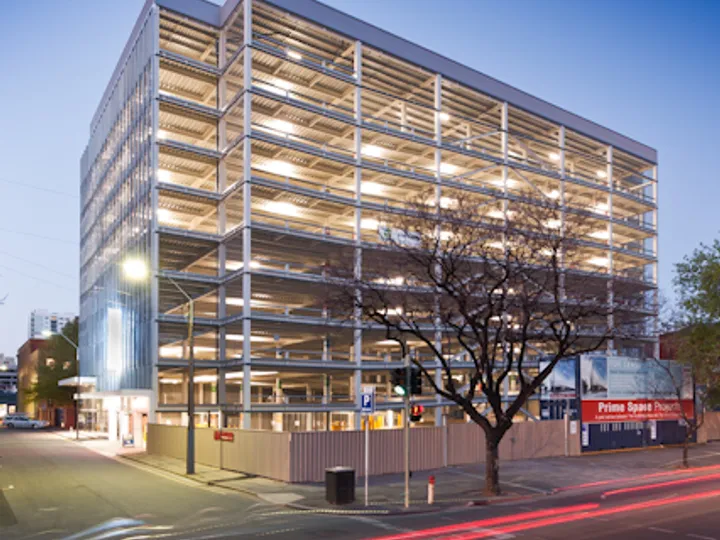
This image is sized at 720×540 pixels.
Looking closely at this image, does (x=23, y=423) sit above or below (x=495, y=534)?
below

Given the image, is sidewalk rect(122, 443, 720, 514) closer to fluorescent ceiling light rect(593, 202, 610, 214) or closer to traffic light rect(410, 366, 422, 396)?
traffic light rect(410, 366, 422, 396)

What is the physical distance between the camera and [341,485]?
20.6 meters

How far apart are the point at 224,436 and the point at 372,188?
1176 inches

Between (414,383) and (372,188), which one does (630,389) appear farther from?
(372,188)

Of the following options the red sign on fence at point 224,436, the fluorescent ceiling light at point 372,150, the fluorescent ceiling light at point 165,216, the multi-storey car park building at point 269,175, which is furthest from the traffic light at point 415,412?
the fluorescent ceiling light at point 165,216

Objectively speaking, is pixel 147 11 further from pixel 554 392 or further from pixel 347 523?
pixel 347 523

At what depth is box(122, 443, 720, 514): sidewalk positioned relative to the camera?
69.3 feet

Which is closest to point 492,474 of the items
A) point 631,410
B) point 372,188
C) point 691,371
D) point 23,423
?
point 631,410

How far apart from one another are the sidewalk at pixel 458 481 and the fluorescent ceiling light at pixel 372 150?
28.1m

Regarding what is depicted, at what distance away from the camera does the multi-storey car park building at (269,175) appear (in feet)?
153

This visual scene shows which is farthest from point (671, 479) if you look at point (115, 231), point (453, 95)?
point (115, 231)

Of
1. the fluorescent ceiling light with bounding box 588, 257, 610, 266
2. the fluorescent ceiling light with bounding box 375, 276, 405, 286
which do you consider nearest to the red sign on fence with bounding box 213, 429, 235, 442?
the fluorescent ceiling light with bounding box 375, 276, 405, 286

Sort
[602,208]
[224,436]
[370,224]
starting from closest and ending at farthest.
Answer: [224,436] → [370,224] → [602,208]

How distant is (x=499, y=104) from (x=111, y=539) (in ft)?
160
